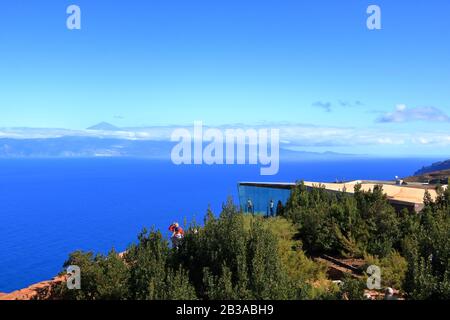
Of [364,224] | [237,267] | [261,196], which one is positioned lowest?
[364,224]

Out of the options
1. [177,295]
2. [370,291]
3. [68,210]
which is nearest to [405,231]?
[370,291]

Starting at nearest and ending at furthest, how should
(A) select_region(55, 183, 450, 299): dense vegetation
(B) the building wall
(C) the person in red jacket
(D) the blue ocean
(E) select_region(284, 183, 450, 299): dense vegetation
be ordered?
(A) select_region(55, 183, 450, 299): dense vegetation < (C) the person in red jacket < (E) select_region(284, 183, 450, 299): dense vegetation < (B) the building wall < (D) the blue ocean

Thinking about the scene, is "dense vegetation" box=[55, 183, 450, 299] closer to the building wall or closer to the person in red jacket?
the person in red jacket

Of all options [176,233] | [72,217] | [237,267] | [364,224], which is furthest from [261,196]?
[72,217]

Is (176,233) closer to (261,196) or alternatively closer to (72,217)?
(261,196)

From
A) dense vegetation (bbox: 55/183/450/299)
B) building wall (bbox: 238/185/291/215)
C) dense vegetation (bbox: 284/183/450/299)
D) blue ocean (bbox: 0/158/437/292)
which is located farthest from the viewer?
blue ocean (bbox: 0/158/437/292)

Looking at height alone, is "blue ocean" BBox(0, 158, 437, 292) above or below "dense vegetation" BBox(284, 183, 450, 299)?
below

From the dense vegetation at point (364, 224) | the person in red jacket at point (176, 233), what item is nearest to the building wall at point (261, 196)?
the dense vegetation at point (364, 224)

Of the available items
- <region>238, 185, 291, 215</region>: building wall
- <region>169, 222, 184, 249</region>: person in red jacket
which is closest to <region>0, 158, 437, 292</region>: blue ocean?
<region>238, 185, 291, 215</region>: building wall

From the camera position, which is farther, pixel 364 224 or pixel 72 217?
pixel 72 217

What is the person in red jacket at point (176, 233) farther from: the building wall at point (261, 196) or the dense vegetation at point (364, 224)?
the building wall at point (261, 196)
